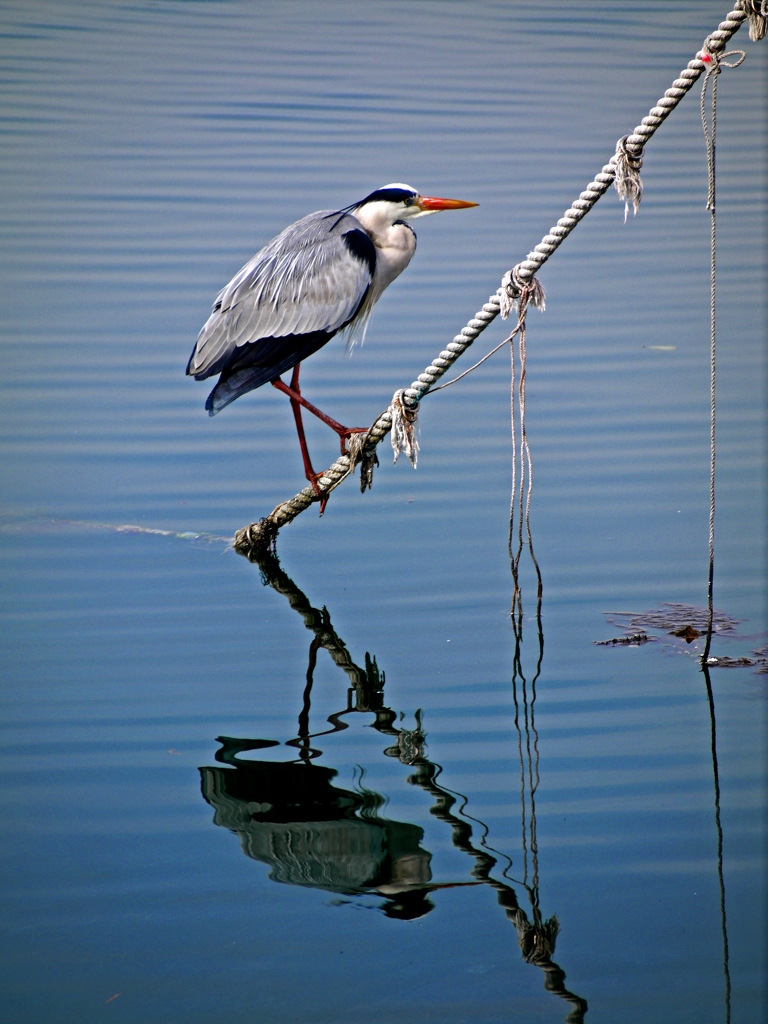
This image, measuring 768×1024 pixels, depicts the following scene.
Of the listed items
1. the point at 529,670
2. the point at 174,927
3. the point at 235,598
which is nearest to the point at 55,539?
the point at 235,598

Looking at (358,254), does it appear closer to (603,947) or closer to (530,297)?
(530,297)

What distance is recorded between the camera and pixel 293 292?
14.3 ft

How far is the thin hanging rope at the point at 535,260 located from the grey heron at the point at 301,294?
0.46 feet

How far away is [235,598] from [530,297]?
4.83 ft

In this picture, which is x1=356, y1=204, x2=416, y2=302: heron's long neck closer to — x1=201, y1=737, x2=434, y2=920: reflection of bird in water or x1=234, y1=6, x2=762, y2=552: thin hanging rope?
x1=234, y1=6, x2=762, y2=552: thin hanging rope

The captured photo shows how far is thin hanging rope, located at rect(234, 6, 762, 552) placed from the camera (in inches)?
120

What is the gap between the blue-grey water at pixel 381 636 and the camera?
240 centimetres

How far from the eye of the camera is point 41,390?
5.98 metres

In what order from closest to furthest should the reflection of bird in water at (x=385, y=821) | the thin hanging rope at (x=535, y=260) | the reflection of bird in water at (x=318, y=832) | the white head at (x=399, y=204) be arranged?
1. the reflection of bird in water at (x=385, y=821)
2. the reflection of bird in water at (x=318, y=832)
3. the thin hanging rope at (x=535, y=260)
4. the white head at (x=399, y=204)

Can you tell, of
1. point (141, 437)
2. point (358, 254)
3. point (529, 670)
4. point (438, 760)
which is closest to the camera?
point (438, 760)

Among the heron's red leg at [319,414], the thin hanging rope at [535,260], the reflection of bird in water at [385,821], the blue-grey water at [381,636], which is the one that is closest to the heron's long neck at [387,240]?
the heron's red leg at [319,414]

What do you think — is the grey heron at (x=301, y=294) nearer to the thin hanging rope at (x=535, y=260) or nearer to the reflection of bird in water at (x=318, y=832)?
the thin hanging rope at (x=535, y=260)

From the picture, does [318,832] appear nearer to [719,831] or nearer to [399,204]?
[719,831]

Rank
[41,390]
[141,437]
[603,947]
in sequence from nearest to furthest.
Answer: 1. [603,947]
2. [141,437]
3. [41,390]
